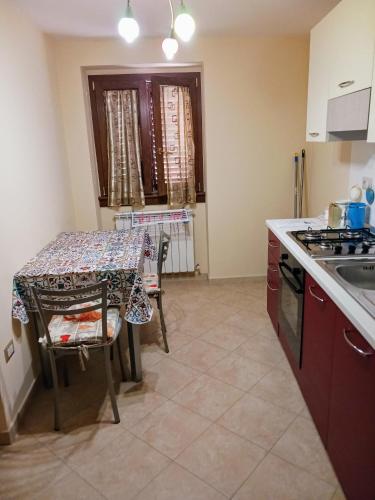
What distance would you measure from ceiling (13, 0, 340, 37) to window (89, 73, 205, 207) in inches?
17.8

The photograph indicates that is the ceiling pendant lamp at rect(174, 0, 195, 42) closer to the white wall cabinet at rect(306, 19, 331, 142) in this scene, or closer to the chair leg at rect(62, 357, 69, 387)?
the white wall cabinet at rect(306, 19, 331, 142)

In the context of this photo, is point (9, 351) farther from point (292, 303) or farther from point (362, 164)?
point (362, 164)

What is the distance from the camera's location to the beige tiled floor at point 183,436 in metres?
1.63

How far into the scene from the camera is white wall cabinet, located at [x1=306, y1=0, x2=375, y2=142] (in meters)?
1.69

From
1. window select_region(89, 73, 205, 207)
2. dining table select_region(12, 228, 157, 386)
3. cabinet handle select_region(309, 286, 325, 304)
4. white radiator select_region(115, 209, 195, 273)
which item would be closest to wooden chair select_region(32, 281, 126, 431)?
dining table select_region(12, 228, 157, 386)

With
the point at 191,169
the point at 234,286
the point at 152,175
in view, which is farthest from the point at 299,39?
the point at 234,286

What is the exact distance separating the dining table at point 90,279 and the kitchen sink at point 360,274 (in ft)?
3.58

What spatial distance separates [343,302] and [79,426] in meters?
1.56

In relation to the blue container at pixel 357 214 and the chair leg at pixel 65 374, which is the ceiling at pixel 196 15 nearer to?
the blue container at pixel 357 214

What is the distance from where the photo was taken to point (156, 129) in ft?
11.6

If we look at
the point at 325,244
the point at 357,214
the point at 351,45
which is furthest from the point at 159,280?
the point at 351,45

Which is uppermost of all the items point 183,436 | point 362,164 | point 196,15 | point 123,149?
point 196,15

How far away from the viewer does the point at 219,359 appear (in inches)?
101

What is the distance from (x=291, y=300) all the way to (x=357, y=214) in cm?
72
